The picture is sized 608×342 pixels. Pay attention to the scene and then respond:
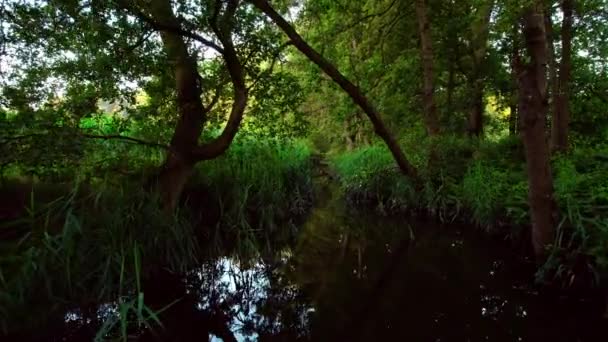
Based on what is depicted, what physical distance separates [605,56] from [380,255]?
7123 millimetres

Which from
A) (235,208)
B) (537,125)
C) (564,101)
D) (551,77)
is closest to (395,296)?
(537,125)

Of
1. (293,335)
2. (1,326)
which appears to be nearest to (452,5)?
(293,335)

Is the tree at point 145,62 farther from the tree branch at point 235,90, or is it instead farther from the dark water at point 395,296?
the dark water at point 395,296

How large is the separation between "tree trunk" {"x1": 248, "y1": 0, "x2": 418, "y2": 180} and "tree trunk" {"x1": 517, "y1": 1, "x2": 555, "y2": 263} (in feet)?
10.7

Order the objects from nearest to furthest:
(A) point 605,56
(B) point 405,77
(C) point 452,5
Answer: (A) point 605,56
(C) point 452,5
(B) point 405,77

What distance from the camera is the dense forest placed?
338 cm

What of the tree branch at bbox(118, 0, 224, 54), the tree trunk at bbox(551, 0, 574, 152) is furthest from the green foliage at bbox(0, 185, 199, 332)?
the tree trunk at bbox(551, 0, 574, 152)

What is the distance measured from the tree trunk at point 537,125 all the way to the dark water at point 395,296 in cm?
63

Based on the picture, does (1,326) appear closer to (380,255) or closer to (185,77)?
(185,77)

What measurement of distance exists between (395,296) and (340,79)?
4197mm

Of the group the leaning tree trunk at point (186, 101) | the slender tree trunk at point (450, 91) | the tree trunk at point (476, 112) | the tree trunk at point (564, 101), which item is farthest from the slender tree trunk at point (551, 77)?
the leaning tree trunk at point (186, 101)

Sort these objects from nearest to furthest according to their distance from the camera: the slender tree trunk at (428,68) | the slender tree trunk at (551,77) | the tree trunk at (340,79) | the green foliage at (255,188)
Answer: the green foliage at (255,188) → the tree trunk at (340,79) → the slender tree trunk at (551,77) → the slender tree trunk at (428,68)

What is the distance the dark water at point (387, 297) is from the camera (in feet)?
10.9

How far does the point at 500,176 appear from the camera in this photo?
638cm
